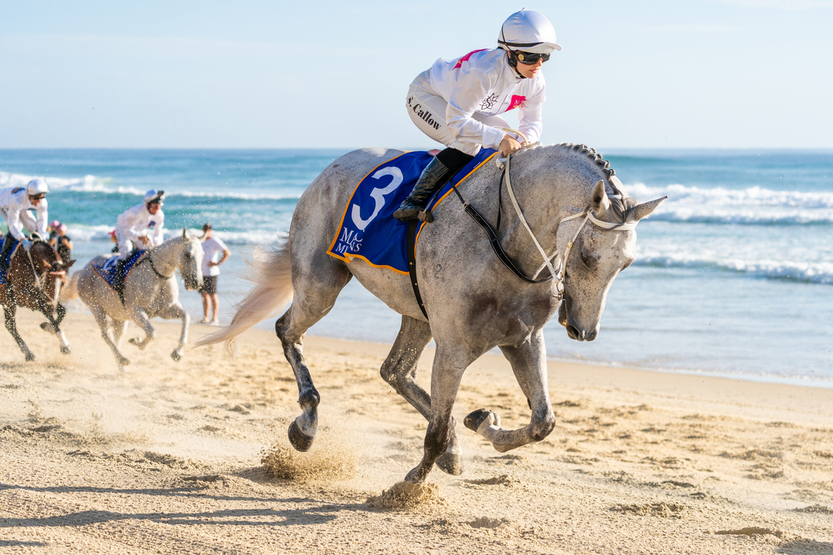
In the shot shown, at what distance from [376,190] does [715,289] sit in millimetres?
10598

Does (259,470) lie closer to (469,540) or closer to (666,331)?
(469,540)

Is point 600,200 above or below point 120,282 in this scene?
above

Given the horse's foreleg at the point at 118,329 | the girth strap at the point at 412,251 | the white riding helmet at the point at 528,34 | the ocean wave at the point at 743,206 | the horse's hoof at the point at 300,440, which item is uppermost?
the white riding helmet at the point at 528,34

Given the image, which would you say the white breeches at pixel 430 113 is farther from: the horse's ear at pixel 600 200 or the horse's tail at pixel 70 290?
the horse's tail at pixel 70 290

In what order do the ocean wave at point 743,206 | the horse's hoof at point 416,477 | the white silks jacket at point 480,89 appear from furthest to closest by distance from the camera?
the ocean wave at point 743,206 → the horse's hoof at point 416,477 → the white silks jacket at point 480,89

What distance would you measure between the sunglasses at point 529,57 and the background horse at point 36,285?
7394mm

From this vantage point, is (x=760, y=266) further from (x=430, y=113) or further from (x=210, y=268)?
(x=430, y=113)

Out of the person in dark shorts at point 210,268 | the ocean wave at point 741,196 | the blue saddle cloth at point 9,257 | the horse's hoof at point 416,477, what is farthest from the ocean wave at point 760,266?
the horse's hoof at point 416,477

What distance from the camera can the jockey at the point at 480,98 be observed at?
11.7 feet

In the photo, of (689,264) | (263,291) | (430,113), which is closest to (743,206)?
(689,264)

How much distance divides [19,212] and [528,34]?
7944 mm

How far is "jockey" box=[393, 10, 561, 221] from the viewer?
11.7 ft

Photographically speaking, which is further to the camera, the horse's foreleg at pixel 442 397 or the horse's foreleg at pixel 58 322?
the horse's foreleg at pixel 58 322

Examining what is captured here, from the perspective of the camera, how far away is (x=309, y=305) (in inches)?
188
